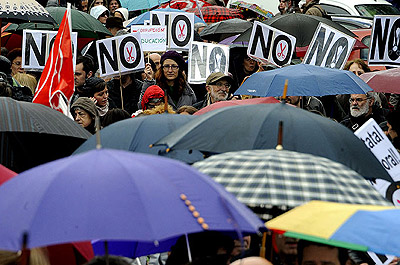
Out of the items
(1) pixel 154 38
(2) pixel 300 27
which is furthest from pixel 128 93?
(2) pixel 300 27

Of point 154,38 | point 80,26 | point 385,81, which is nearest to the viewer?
point 385,81

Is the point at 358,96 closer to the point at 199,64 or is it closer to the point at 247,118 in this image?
the point at 199,64

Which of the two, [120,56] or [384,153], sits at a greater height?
[384,153]

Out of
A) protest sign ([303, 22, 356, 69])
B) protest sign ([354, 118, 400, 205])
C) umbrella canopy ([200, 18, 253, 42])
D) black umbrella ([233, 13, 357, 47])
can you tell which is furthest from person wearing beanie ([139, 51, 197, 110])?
protest sign ([354, 118, 400, 205])

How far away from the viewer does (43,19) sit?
11484 mm

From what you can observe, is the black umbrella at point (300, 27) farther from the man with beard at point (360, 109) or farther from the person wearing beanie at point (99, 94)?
the person wearing beanie at point (99, 94)

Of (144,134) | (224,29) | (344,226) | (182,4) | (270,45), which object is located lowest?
(182,4)

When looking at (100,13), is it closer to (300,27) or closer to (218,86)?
(300,27)

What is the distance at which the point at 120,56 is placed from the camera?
1187cm

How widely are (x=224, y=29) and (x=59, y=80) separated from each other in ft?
24.1

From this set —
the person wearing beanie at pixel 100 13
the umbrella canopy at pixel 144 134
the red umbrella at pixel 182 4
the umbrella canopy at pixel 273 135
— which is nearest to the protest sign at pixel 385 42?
the umbrella canopy at pixel 144 134

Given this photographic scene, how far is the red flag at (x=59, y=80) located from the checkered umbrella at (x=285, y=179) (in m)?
3.77

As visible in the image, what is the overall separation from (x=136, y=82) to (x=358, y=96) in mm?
2753

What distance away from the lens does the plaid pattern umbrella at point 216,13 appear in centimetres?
1877
